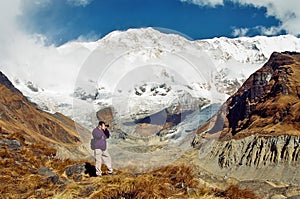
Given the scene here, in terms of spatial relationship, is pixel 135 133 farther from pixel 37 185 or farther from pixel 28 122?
pixel 28 122

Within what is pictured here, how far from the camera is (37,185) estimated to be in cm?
1583

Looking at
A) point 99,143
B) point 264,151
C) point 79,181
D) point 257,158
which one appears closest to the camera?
point 79,181

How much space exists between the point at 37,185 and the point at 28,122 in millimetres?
173294

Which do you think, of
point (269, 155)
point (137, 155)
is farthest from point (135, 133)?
point (269, 155)

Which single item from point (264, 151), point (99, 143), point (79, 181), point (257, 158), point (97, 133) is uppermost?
point (264, 151)

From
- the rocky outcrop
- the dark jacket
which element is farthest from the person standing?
the rocky outcrop

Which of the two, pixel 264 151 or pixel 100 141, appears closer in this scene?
pixel 100 141

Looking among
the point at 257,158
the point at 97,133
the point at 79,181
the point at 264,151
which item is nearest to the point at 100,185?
the point at 79,181

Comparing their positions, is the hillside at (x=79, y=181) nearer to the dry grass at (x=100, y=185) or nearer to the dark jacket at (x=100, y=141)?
the dry grass at (x=100, y=185)

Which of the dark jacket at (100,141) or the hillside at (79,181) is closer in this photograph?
the hillside at (79,181)

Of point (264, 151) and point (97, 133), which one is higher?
point (264, 151)

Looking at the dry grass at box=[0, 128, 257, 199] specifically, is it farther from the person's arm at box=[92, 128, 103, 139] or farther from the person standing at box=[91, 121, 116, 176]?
the person's arm at box=[92, 128, 103, 139]

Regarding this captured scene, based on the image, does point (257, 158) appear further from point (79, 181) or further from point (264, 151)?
point (79, 181)

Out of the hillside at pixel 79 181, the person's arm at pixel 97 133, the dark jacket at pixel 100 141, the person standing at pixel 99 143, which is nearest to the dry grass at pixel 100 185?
the hillside at pixel 79 181
